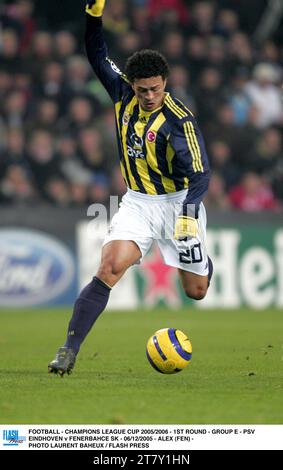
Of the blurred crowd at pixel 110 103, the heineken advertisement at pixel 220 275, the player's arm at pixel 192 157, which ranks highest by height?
the blurred crowd at pixel 110 103

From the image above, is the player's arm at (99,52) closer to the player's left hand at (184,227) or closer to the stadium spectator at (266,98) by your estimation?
the player's left hand at (184,227)

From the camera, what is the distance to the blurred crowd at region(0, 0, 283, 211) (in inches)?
631

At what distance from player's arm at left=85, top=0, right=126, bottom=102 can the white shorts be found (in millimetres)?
858

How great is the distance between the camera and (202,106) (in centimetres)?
1739

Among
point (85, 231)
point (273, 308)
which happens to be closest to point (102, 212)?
point (85, 231)

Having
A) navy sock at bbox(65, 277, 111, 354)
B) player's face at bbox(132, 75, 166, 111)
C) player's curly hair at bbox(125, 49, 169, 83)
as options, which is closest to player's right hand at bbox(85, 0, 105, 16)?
player's curly hair at bbox(125, 49, 169, 83)

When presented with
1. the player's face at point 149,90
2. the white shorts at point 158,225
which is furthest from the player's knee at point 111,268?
the player's face at point 149,90

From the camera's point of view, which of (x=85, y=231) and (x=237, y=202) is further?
(x=237, y=202)

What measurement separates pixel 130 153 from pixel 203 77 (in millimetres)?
9220

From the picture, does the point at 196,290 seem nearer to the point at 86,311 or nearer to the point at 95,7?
the point at 86,311

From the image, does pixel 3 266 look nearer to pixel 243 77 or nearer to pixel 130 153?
pixel 243 77

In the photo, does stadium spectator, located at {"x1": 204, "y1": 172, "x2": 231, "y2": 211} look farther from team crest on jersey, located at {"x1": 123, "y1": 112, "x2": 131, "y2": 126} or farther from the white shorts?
team crest on jersey, located at {"x1": 123, "y1": 112, "x2": 131, "y2": 126}

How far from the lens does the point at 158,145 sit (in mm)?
8656

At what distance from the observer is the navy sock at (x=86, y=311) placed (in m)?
8.32
